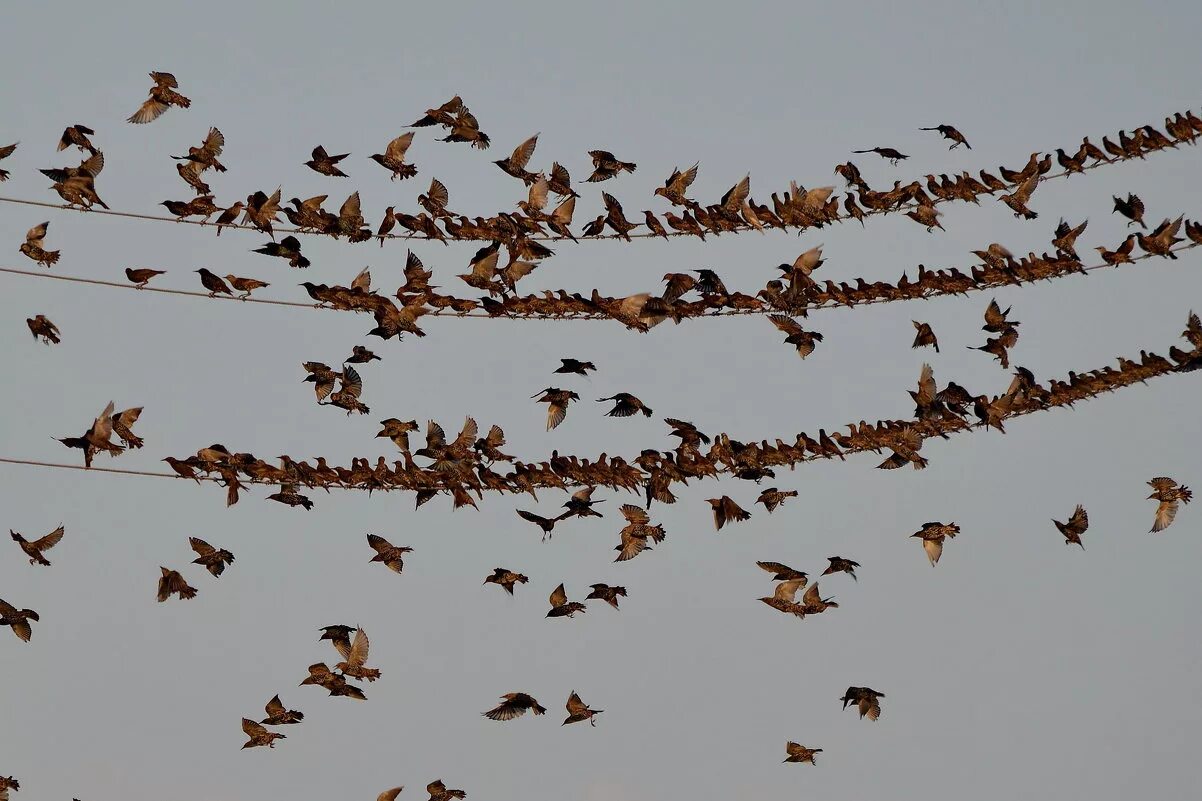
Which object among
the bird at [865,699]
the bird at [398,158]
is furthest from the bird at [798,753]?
the bird at [398,158]

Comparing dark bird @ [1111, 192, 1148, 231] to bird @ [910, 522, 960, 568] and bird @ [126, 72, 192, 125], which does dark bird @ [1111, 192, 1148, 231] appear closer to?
bird @ [910, 522, 960, 568]

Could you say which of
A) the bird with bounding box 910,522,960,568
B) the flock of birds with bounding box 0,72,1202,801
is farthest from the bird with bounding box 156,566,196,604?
the bird with bounding box 910,522,960,568

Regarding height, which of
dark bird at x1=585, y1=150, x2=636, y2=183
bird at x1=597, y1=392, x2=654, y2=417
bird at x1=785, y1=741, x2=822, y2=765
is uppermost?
dark bird at x1=585, y1=150, x2=636, y2=183

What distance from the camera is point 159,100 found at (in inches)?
879

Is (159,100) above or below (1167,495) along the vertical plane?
above

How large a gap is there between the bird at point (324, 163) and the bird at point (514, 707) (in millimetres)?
7062

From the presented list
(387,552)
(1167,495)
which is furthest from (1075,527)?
(387,552)

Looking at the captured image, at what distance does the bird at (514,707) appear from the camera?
2297cm

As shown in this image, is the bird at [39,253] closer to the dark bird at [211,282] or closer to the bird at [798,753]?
the dark bird at [211,282]

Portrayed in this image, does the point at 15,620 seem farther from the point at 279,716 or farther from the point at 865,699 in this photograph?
the point at 865,699

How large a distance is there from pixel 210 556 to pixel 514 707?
172 inches

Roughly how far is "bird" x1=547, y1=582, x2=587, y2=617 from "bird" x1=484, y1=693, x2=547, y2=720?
1.15m

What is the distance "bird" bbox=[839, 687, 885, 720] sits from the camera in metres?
23.5

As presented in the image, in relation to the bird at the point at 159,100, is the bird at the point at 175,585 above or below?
below
